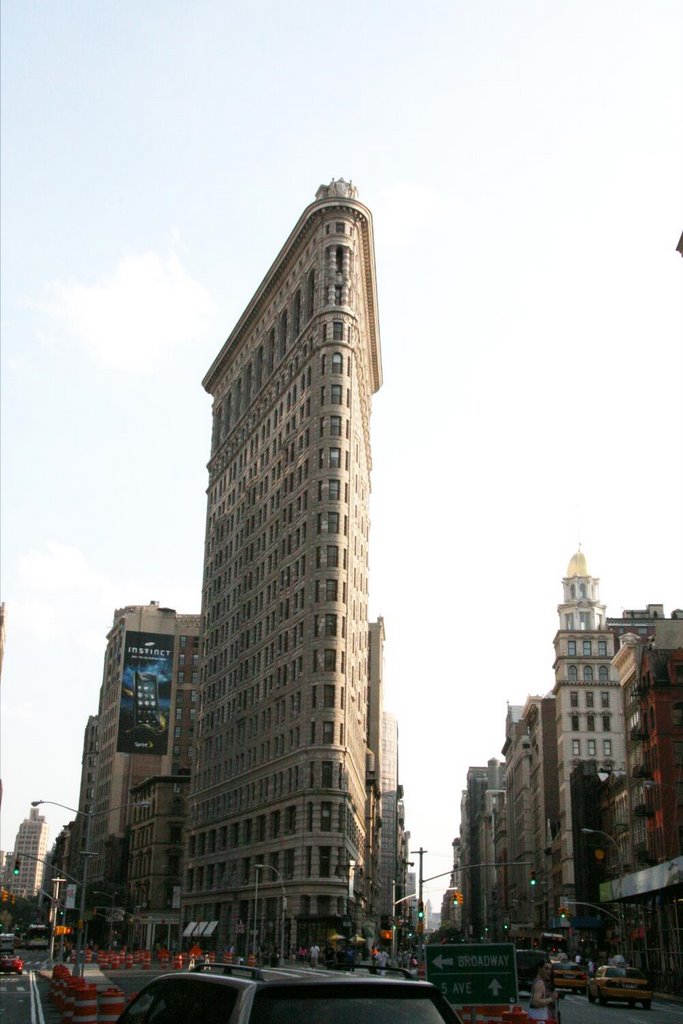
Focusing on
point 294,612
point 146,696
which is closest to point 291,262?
point 294,612

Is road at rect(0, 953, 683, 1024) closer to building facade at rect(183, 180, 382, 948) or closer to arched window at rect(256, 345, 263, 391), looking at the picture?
building facade at rect(183, 180, 382, 948)

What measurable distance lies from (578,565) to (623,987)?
125445mm

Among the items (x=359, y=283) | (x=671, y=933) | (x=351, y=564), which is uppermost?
(x=359, y=283)

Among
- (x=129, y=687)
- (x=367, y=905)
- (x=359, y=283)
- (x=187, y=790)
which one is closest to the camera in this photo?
(x=129, y=687)

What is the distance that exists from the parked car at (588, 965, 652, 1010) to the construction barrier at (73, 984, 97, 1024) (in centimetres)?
2849

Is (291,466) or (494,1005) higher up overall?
(291,466)

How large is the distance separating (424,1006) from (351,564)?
92.9 meters

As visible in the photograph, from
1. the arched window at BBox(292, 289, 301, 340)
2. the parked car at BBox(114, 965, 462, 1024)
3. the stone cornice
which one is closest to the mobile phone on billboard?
the arched window at BBox(292, 289, 301, 340)

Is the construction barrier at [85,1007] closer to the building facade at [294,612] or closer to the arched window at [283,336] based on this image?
the building facade at [294,612]

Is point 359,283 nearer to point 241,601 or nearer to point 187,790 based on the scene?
point 241,601

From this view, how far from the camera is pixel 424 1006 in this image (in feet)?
24.5

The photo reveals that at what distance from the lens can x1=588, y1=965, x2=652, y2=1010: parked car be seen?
145 ft

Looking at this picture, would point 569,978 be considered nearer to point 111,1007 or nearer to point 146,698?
point 146,698

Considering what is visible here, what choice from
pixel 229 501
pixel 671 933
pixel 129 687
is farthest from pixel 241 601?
pixel 671 933
